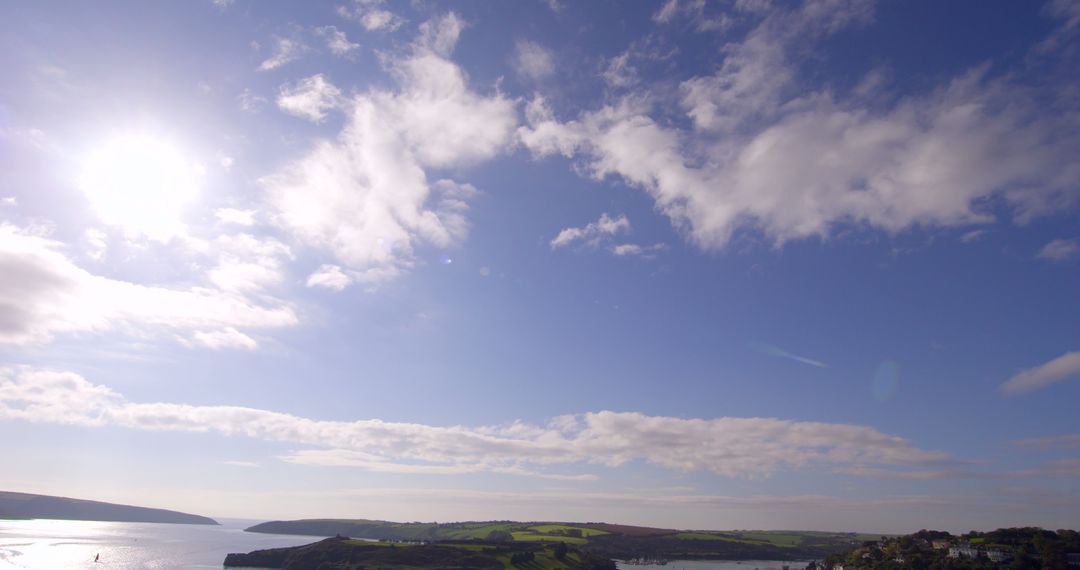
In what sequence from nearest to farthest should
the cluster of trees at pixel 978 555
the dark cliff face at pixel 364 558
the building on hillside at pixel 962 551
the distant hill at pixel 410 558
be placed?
the cluster of trees at pixel 978 555 → the building on hillside at pixel 962 551 → the dark cliff face at pixel 364 558 → the distant hill at pixel 410 558

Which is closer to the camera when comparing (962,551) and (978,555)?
(978,555)

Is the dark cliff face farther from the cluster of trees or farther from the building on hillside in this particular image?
the building on hillside

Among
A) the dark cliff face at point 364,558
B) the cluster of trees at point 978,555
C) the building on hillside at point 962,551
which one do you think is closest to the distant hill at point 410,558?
the dark cliff face at point 364,558

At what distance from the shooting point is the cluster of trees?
3991 inches

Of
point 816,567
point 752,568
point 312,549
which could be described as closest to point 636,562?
point 752,568

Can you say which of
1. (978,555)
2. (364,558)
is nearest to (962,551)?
(978,555)

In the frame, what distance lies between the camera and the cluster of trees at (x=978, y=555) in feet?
333

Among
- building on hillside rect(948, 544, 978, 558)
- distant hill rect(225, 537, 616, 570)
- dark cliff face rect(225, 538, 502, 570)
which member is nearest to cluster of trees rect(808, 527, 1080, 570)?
building on hillside rect(948, 544, 978, 558)

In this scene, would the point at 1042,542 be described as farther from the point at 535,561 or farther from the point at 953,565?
the point at 535,561

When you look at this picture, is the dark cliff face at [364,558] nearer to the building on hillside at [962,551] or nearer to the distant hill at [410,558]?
the distant hill at [410,558]

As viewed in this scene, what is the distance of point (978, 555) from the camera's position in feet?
363

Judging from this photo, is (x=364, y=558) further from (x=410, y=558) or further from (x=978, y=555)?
(x=978, y=555)

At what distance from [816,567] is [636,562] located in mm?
60724

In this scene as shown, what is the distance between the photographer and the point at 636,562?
195m
